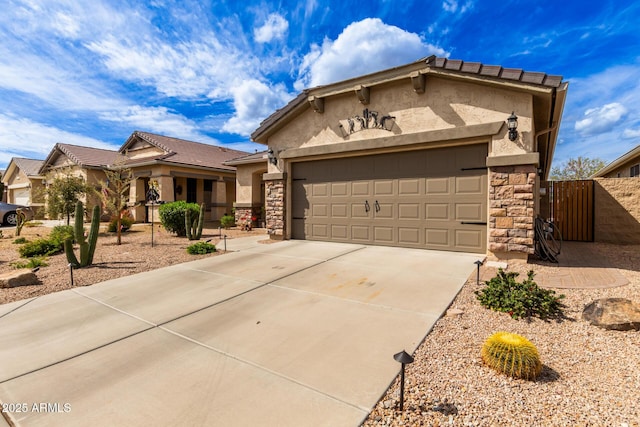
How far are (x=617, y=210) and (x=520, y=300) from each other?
933 cm

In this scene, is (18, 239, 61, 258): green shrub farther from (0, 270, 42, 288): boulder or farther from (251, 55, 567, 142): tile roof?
(251, 55, 567, 142): tile roof

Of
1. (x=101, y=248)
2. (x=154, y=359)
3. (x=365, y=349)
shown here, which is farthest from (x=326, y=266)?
(x=101, y=248)

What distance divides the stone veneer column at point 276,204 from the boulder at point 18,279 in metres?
5.88

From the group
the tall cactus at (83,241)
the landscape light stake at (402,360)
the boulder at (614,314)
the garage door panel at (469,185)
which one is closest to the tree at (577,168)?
the garage door panel at (469,185)

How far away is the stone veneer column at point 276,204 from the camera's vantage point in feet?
32.6

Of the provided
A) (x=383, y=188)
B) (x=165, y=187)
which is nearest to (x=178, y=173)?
(x=165, y=187)

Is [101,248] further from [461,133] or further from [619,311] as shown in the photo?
[619,311]

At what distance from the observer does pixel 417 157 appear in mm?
7773

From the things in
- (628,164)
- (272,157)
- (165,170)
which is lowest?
(272,157)

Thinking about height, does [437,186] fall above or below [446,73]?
below

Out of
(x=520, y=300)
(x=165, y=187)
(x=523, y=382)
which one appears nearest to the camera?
(x=523, y=382)

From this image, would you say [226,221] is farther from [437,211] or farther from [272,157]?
[437,211]

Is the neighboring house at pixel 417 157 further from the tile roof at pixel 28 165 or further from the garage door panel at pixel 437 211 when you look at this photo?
the tile roof at pixel 28 165

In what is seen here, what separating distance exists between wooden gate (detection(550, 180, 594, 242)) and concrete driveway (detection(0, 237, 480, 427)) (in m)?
7.54
